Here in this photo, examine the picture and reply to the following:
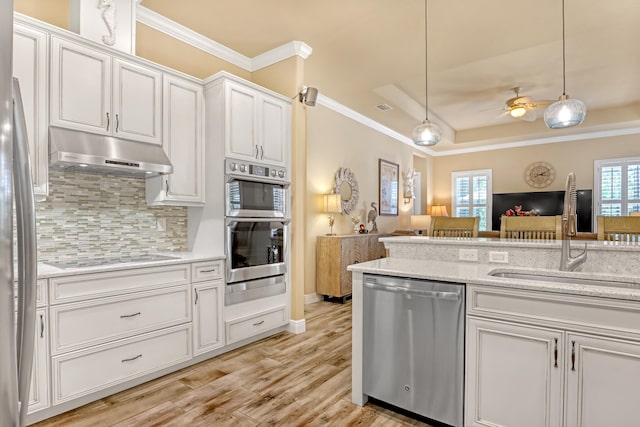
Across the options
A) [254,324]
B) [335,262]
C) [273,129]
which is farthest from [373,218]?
[254,324]

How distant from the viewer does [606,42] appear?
12.6ft

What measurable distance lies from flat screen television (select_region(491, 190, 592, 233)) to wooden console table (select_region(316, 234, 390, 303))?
453cm

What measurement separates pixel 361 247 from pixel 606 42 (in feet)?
12.1

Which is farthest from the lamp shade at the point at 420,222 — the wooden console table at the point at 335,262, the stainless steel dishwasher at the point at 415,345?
the stainless steel dishwasher at the point at 415,345

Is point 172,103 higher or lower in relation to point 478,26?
lower

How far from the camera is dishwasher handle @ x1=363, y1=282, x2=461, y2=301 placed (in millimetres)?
1900

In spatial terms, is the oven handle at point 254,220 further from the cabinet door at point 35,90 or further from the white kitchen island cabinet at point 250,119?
the cabinet door at point 35,90

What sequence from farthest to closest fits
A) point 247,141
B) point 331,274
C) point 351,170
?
point 351,170
point 331,274
point 247,141

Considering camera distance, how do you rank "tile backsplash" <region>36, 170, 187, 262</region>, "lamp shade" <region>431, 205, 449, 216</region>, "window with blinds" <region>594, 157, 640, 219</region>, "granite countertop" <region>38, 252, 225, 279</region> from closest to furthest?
"granite countertop" <region>38, 252, 225, 279</region>
"tile backsplash" <region>36, 170, 187, 262</region>
"window with blinds" <region>594, 157, 640, 219</region>
"lamp shade" <region>431, 205, 449, 216</region>

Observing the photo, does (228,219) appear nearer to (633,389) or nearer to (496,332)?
(496,332)

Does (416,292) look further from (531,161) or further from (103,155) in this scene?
(531,161)

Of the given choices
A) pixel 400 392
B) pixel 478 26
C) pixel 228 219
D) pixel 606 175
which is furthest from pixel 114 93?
pixel 606 175

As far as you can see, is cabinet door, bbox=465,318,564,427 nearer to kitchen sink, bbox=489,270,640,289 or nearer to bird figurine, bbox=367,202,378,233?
kitchen sink, bbox=489,270,640,289

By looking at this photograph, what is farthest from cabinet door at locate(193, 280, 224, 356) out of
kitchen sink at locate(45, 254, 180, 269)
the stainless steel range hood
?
the stainless steel range hood
